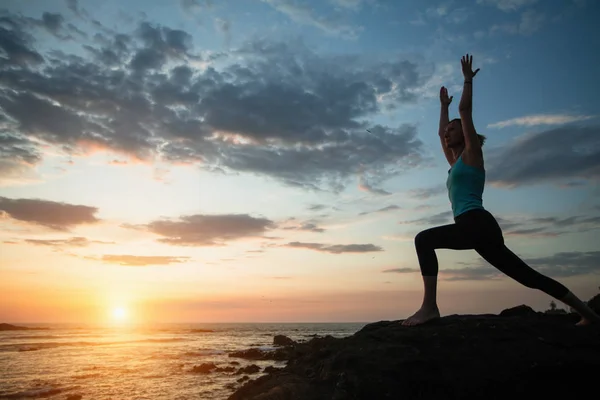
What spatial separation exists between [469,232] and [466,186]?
0.57m

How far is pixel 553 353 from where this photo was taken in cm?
445

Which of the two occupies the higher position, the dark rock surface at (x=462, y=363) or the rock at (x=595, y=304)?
the rock at (x=595, y=304)

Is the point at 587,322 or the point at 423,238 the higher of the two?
the point at 423,238

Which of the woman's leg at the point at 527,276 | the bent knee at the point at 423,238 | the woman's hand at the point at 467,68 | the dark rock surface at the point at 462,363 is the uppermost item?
the woman's hand at the point at 467,68

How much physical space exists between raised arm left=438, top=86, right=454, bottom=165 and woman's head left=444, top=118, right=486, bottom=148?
0.23m

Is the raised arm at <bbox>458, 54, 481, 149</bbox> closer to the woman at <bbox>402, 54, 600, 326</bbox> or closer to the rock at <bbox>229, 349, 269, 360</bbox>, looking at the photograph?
the woman at <bbox>402, 54, 600, 326</bbox>

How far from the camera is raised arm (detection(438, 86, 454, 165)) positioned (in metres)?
5.52

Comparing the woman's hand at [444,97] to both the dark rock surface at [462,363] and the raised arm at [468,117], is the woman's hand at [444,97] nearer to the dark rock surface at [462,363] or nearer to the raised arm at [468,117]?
the raised arm at [468,117]

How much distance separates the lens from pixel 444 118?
588cm

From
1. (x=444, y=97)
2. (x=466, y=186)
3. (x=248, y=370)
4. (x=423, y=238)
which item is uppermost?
(x=444, y=97)

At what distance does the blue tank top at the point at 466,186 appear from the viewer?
4.81 metres

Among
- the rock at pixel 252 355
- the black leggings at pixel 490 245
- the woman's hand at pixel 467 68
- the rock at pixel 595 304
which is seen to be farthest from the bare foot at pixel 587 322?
the rock at pixel 252 355

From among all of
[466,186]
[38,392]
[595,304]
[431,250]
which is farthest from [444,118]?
[38,392]

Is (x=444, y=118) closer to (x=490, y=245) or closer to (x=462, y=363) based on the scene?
(x=490, y=245)
